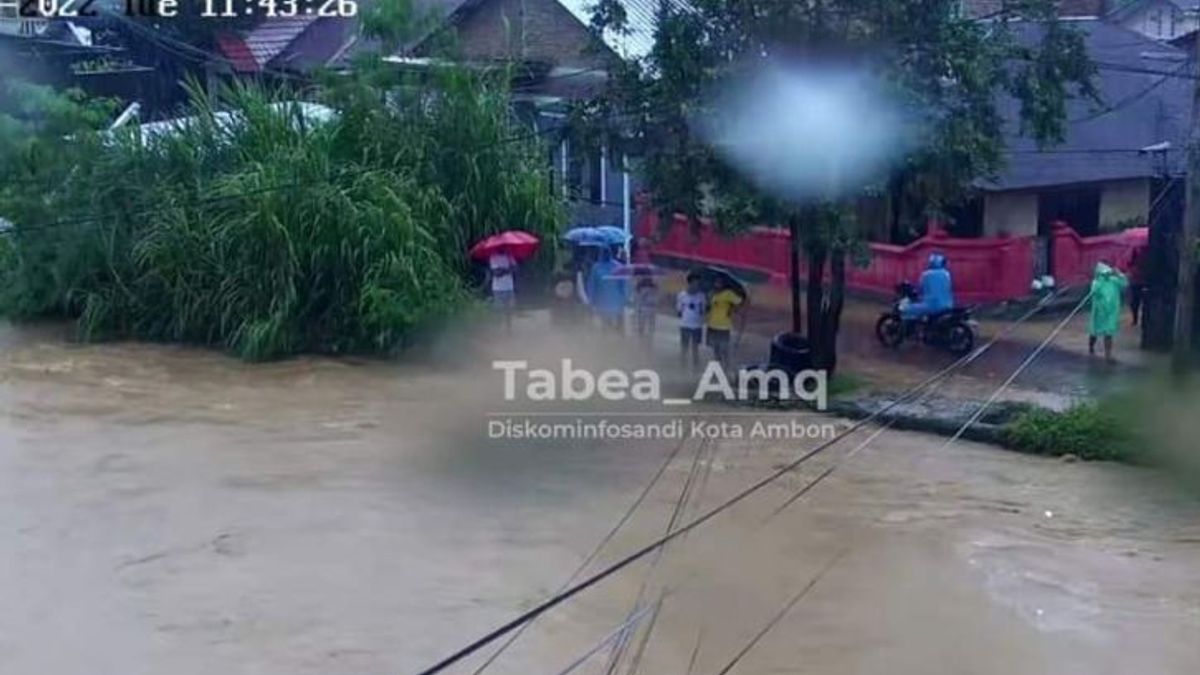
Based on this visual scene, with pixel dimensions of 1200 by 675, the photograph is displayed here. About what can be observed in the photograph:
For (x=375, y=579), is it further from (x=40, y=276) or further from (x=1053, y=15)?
(x=40, y=276)

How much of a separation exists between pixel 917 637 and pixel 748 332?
951 centimetres

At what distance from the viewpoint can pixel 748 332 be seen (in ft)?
64.8

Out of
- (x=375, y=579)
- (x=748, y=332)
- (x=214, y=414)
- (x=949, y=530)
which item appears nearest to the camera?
(x=375, y=579)

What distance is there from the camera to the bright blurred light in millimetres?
16156

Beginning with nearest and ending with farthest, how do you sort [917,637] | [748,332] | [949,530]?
[917,637] → [949,530] → [748,332]

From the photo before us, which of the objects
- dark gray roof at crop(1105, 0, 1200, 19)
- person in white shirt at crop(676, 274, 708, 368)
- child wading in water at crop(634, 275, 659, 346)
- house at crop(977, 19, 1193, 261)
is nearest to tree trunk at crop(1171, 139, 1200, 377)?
person in white shirt at crop(676, 274, 708, 368)

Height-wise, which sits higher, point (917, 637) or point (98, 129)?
point (98, 129)

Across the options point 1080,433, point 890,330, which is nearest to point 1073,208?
point 890,330

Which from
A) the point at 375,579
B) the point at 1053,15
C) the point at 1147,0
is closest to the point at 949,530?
the point at 375,579

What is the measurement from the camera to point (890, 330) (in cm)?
1922

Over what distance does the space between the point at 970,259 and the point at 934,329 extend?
3.47 meters

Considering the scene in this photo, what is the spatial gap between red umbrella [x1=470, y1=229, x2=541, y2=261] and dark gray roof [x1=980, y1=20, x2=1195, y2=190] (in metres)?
6.90

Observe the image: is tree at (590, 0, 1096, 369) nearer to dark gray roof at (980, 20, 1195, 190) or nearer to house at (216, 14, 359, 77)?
dark gray roof at (980, 20, 1195, 190)

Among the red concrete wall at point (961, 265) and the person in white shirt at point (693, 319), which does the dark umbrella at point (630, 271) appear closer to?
the person in white shirt at point (693, 319)
